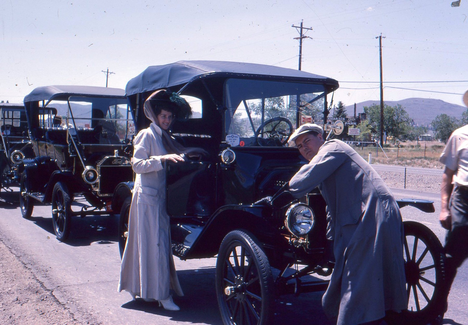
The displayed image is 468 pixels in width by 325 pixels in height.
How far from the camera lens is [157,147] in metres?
4.53

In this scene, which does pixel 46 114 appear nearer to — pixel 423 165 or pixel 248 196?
pixel 248 196

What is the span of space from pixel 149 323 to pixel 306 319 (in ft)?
4.48

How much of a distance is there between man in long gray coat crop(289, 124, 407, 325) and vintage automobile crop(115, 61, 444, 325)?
340 mm

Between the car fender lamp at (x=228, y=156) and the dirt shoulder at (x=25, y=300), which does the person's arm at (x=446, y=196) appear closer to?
the car fender lamp at (x=228, y=156)

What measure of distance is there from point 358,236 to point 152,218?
2141mm

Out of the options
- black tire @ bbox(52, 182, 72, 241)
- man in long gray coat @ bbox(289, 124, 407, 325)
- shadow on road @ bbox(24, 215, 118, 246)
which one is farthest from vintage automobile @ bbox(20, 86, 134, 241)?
man in long gray coat @ bbox(289, 124, 407, 325)

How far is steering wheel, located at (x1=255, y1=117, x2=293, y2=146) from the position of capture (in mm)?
5012

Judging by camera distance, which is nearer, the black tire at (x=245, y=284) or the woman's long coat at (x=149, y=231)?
the black tire at (x=245, y=284)

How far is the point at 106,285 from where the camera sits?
17.1 feet

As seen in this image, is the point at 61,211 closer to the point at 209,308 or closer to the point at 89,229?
the point at 89,229

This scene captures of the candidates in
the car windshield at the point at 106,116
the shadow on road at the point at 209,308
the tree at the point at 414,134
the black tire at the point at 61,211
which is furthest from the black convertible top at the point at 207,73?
the tree at the point at 414,134

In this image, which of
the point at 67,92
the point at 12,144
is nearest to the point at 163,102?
the point at 67,92

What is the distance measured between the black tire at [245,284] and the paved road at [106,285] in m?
0.46

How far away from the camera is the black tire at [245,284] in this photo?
3.31 m
